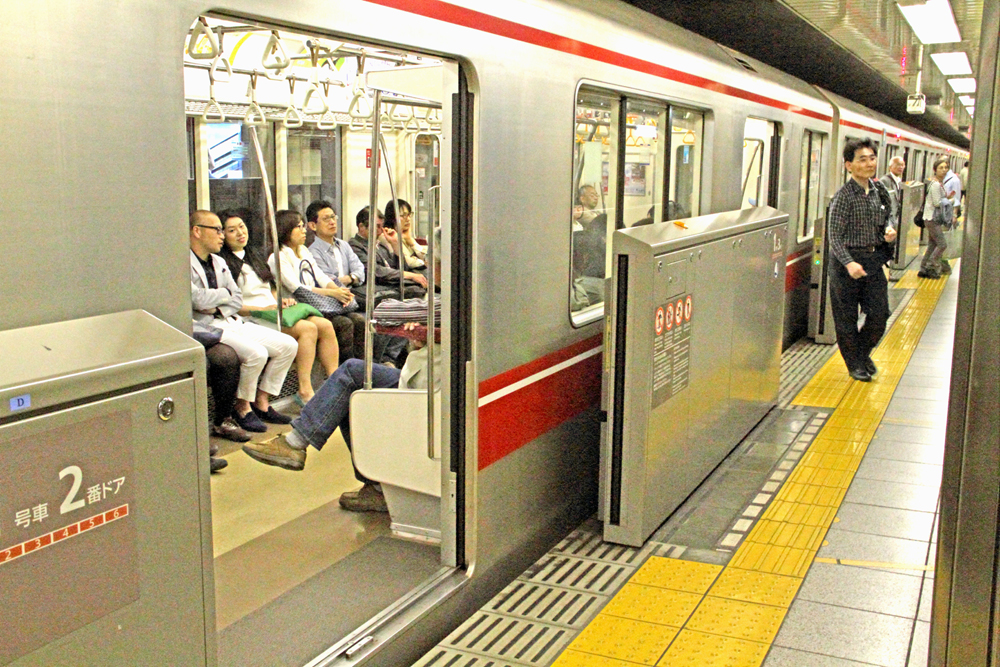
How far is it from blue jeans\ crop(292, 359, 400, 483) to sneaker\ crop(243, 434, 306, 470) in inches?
3.0

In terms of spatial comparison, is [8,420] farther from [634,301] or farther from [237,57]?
[237,57]

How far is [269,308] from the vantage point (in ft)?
19.1

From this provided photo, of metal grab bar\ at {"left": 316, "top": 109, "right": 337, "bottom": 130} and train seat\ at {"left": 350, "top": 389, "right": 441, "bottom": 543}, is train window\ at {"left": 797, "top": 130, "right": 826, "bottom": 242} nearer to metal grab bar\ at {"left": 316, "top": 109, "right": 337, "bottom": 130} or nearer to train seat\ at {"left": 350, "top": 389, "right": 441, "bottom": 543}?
metal grab bar\ at {"left": 316, "top": 109, "right": 337, "bottom": 130}

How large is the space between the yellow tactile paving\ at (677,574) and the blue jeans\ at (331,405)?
125 cm

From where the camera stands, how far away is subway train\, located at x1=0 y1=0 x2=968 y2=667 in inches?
74.9

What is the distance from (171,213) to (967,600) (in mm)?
1652

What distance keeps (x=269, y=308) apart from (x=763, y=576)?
3.28 metres

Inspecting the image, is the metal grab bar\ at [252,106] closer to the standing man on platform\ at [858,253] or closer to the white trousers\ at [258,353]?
the white trousers\ at [258,353]

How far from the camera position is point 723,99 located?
5.88 metres

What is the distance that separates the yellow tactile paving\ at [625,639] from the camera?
3.20 metres

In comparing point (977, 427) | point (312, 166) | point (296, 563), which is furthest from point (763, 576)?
point (312, 166)

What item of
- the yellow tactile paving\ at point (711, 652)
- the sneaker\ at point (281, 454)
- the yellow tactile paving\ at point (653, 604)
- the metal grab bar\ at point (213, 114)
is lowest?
the yellow tactile paving\ at point (711, 652)

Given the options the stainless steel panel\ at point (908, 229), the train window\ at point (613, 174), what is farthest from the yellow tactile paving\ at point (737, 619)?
the stainless steel panel\ at point (908, 229)

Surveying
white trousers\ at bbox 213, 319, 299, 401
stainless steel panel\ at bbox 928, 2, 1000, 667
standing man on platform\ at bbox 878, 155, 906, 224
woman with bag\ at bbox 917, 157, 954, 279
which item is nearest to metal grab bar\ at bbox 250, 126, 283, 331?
white trousers\ at bbox 213, 319, 299, 401
